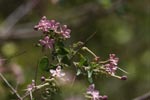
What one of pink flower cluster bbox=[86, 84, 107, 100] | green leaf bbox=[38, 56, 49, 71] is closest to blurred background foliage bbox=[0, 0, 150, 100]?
green leaf bbox=[38, 56, 49, 71]

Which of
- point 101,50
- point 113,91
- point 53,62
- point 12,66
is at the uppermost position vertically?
point 101,50

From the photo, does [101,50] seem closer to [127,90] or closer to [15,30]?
[127,90]

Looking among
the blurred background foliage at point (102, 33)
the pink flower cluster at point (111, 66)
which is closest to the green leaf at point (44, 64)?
the pink flower cluster at point (111, 66)

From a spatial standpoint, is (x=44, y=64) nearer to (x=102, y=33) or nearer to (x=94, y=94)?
(x=94, y=94)

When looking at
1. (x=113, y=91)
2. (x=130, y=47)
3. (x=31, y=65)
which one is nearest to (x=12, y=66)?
(x=31, y=65)

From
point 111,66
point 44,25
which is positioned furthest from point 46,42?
point 111,66

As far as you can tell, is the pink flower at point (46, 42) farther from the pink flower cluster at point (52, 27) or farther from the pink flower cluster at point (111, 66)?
the pink flower cluster at point (111, 66)
